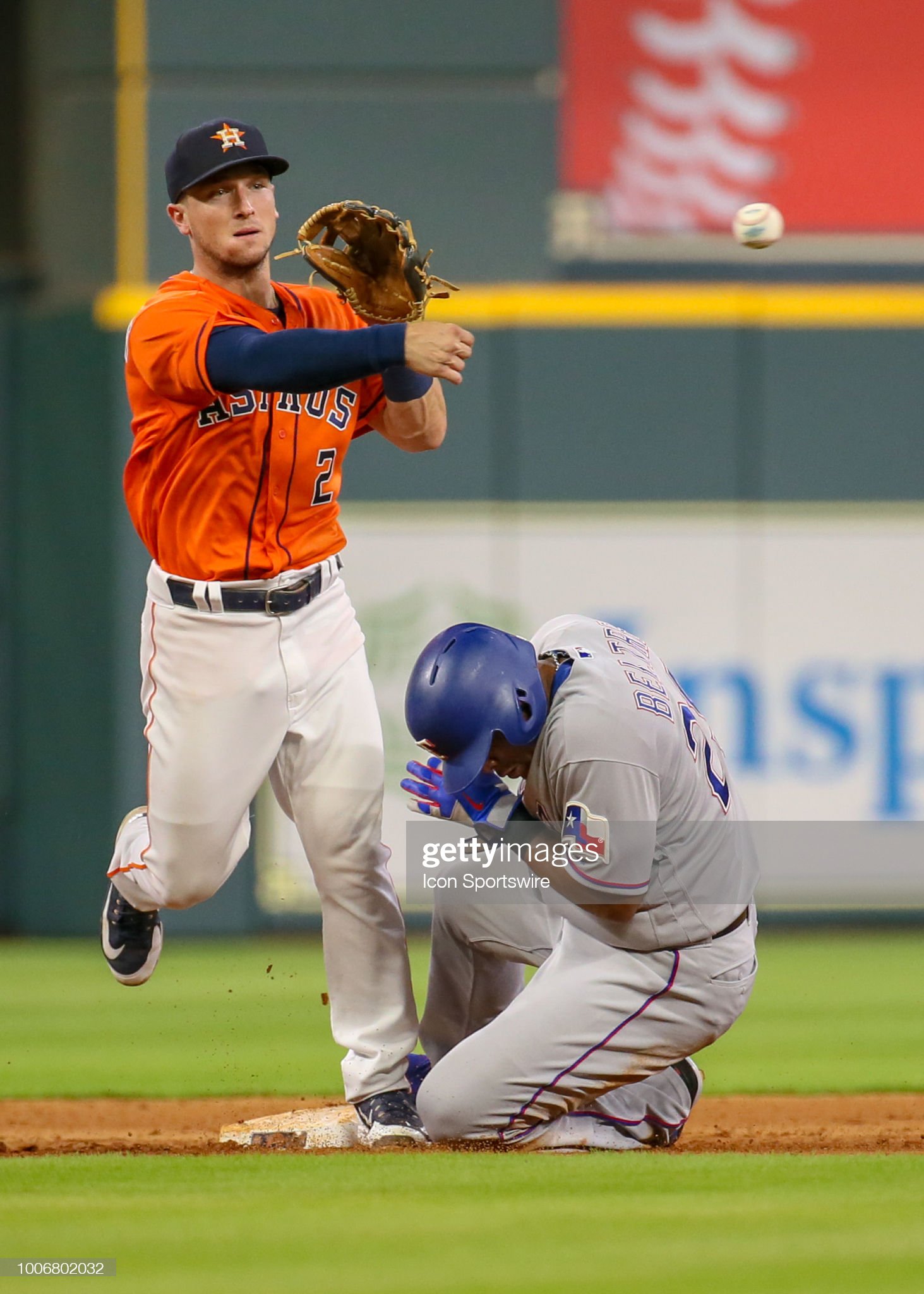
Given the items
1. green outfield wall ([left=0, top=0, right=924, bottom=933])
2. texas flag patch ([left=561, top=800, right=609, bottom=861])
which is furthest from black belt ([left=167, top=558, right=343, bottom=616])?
green outfield wall ([left=0, top=0, right=924, bottom=933])

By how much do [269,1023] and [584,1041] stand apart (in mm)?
3268

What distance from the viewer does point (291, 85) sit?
33.3 ft

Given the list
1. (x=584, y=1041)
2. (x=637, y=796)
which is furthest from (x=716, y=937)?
(x=637, y=796)

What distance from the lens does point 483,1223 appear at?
3.31 meters

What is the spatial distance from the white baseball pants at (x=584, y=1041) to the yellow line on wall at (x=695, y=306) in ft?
20.2

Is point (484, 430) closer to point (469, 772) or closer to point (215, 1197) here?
point (469, 772)

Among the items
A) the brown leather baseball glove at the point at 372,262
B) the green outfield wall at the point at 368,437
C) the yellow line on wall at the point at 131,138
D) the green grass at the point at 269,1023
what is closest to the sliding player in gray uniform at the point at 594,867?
the brown leather baseball glove at the point at 372,262

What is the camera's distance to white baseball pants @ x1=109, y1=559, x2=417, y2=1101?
4391 mm

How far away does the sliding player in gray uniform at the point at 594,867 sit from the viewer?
4062 mm

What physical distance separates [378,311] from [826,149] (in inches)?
273

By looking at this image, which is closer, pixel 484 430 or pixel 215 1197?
pixel 215 1197

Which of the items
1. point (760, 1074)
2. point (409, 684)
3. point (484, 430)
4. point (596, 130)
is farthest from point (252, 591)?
point (596, 130)

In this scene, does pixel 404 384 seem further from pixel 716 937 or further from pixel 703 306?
pixel 703 306

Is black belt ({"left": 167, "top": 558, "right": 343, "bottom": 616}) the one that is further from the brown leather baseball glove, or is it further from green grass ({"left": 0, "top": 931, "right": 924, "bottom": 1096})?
green grass ({"left": 0, "top": 931, "right": 924, "bottom": 1096})
